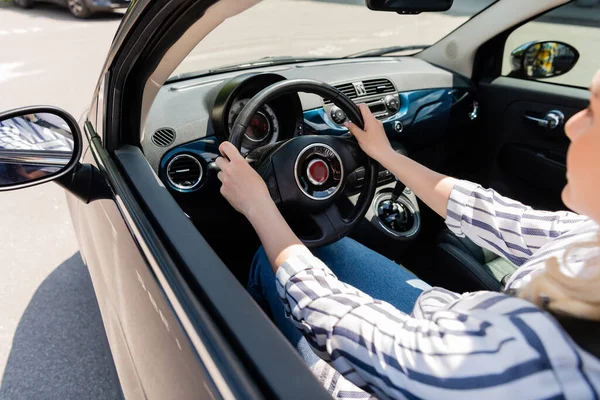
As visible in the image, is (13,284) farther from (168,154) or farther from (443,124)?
(443,124)

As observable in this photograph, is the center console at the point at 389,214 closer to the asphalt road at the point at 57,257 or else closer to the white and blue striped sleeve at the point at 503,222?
the white and blue striped sleeve at the point at 503,222

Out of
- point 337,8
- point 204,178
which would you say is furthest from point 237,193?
point 337,8

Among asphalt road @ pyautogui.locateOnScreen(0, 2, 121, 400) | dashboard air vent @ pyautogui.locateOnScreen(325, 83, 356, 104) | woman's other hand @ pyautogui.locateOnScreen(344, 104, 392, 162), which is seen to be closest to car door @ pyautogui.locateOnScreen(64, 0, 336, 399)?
asphalt road @ pyautogui.locateOnScreen(0, 2, 121, 400)

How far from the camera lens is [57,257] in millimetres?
2986

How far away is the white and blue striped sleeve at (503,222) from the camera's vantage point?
4.62ft

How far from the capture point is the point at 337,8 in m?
9.38

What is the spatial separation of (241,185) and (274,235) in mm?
214

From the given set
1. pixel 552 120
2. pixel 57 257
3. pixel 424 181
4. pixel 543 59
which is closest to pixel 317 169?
pixel 424 181

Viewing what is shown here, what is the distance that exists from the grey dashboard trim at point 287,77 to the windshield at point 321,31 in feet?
6.38

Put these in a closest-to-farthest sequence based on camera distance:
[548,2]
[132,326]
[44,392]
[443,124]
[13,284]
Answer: [132,326] → [44,392] → [548,2] → [13,284] → [443,124]

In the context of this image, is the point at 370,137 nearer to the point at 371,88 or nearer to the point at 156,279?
the point at 371,88

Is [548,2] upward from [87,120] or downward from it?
upward

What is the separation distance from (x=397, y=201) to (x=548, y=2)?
4.03 feet

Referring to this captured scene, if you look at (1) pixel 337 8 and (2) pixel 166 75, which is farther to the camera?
(1) pixel 337 8
